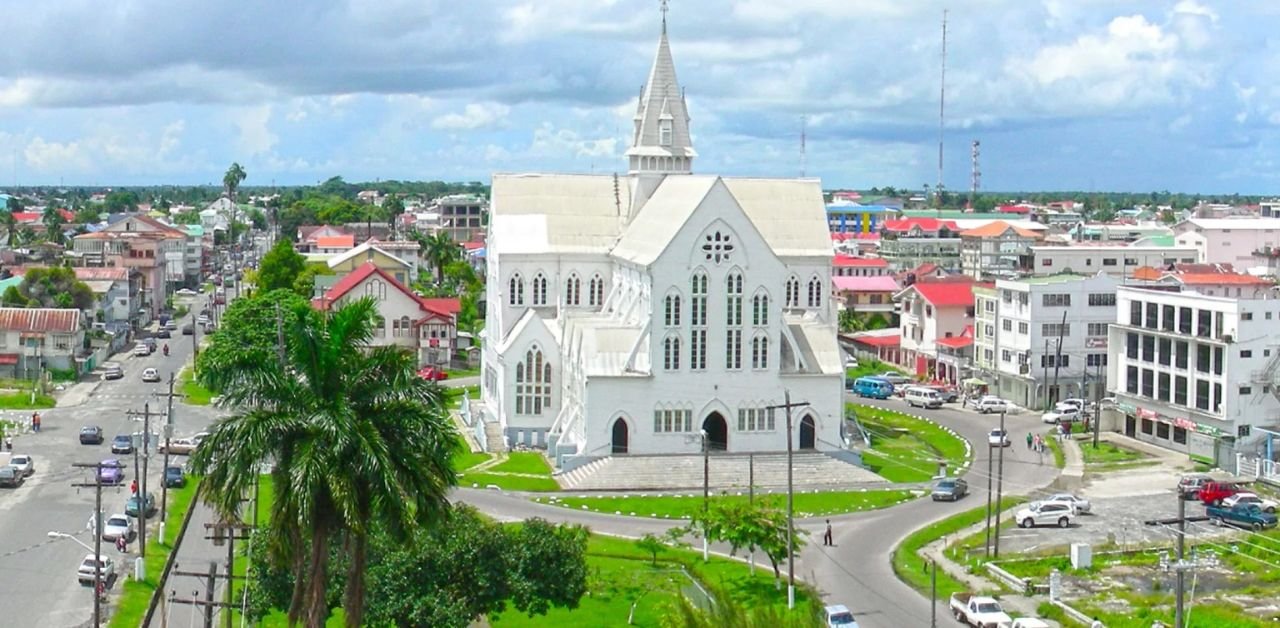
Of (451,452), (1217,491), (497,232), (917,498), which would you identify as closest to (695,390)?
(917,498)

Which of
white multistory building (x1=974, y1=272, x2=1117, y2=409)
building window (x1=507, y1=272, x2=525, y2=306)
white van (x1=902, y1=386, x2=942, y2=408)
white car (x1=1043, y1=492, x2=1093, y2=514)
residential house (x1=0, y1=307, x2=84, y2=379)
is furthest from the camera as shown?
residential house (x1=0, y1=307, x2=84, y2=379)

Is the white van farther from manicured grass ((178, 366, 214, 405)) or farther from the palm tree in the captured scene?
the palm tree

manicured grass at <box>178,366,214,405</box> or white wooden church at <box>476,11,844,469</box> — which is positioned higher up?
white wooden church at <box>476,11,844,469</box>

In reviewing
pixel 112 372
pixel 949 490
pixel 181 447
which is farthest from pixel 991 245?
pixel 181 447

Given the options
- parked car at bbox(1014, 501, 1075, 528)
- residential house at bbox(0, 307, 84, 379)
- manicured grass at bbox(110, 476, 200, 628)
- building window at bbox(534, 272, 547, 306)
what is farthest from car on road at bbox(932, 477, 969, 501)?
residential house at bbox(0, 307, 84, 379)

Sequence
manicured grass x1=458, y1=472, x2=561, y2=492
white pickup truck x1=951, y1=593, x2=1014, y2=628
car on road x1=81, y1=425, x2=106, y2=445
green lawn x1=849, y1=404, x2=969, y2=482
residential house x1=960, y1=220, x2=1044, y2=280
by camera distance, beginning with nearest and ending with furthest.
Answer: white pickup truck x1=951, y1=593, x2=1014, y2=628
manicured grass x1=458, y1=472, x2=561, y2=492
green lawn x1=849, y1=404, x2=969, y2=482
car on road x1=81, y1=425, x2=106, y2=445
residential house x1=960, y1=220, x2=1044, y2=280

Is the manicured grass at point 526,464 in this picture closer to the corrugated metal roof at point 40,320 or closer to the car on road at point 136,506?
the car on road at point 136,506

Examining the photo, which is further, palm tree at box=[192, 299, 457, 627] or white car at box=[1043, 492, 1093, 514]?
white car at box=[1043, 492, 1093, 514]

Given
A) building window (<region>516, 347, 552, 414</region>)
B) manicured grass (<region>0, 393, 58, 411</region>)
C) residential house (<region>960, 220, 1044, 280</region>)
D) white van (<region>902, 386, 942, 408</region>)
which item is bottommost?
manicured grass (<region>0, 393, 58, 411</region>)
